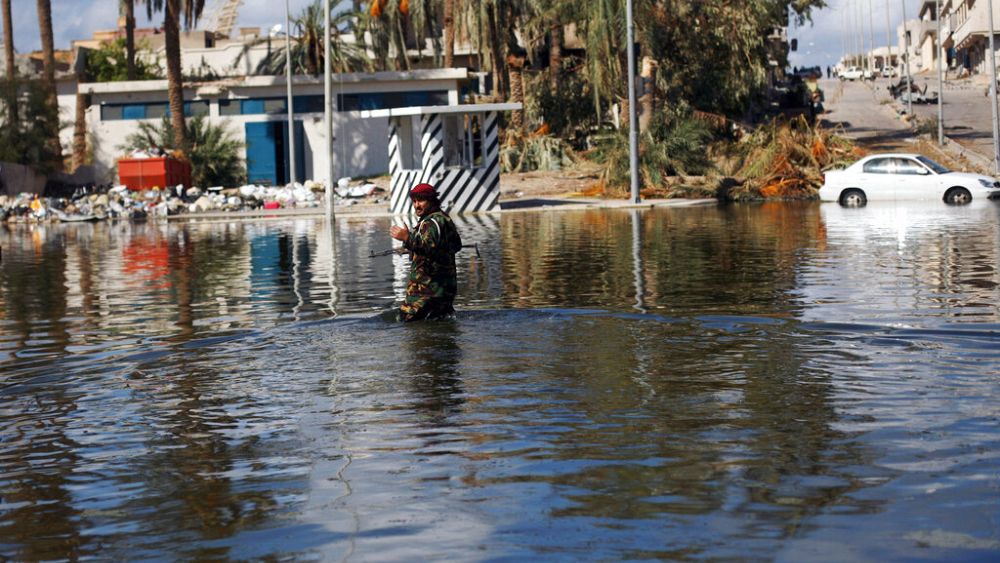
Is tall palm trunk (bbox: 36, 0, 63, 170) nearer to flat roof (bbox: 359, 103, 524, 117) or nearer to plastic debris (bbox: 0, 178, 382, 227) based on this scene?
plastic debris (bbox: 0, 178, 382, 227)

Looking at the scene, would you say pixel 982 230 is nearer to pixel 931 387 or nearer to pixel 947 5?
pixel 931 387

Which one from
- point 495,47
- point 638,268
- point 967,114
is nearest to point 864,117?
point 967,114

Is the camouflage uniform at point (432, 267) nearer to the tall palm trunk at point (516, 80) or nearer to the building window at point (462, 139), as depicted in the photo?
the building window at point (462, 139)

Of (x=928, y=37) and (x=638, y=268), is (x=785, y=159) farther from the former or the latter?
(x=928, y=37)

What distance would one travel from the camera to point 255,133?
57.2 m

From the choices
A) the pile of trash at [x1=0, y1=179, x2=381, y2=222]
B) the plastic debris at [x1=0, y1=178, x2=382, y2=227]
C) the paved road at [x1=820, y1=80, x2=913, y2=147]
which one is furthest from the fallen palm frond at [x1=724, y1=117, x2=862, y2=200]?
the paved road at [x1=820, y1=80, x2=913, y2=147]

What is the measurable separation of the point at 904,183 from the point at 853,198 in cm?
143

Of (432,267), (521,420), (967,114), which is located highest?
(967,114)

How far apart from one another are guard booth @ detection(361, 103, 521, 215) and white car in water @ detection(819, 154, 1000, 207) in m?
9.84

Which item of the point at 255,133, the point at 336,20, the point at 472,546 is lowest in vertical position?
the point at 472,546

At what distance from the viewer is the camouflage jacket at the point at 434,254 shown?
12.4 metres

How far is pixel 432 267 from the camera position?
1273 centimetres

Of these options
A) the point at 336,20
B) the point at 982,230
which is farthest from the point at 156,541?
the point at 336,20

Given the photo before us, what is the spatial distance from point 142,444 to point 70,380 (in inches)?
117
